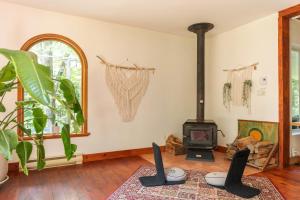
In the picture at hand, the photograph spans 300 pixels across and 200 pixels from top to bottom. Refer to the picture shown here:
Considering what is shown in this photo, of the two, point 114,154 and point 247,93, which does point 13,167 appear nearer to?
point 114,154

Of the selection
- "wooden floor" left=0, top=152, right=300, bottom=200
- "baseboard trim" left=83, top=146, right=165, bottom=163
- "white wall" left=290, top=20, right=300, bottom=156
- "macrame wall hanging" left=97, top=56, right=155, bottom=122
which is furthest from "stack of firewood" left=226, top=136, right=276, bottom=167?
"macrame wall hanging" left=97, top=56, right=155, bottom=122

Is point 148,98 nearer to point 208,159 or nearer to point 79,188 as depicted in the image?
point 208,159

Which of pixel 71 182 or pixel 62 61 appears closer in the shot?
pixel 71 182

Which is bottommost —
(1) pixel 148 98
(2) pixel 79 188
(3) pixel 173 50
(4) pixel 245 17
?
(2) pixel 79 188

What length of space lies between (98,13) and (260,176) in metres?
3.57

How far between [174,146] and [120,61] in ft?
6.45

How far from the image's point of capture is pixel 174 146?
175 inches

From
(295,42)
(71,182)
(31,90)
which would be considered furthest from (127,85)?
(31,90)

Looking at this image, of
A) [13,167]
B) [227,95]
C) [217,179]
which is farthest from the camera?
[227,95]

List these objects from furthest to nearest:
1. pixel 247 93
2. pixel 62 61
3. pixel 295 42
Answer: pixel 247 93
pixel 295 42
pixel 62 61

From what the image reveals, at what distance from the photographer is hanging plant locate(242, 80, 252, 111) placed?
4164 mm

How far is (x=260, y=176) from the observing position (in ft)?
10.3

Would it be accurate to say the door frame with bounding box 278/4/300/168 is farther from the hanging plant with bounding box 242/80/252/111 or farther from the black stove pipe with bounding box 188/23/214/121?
the black stove pipe with bounding box 188/23/214/121

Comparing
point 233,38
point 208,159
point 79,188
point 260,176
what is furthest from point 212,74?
point 79,188
